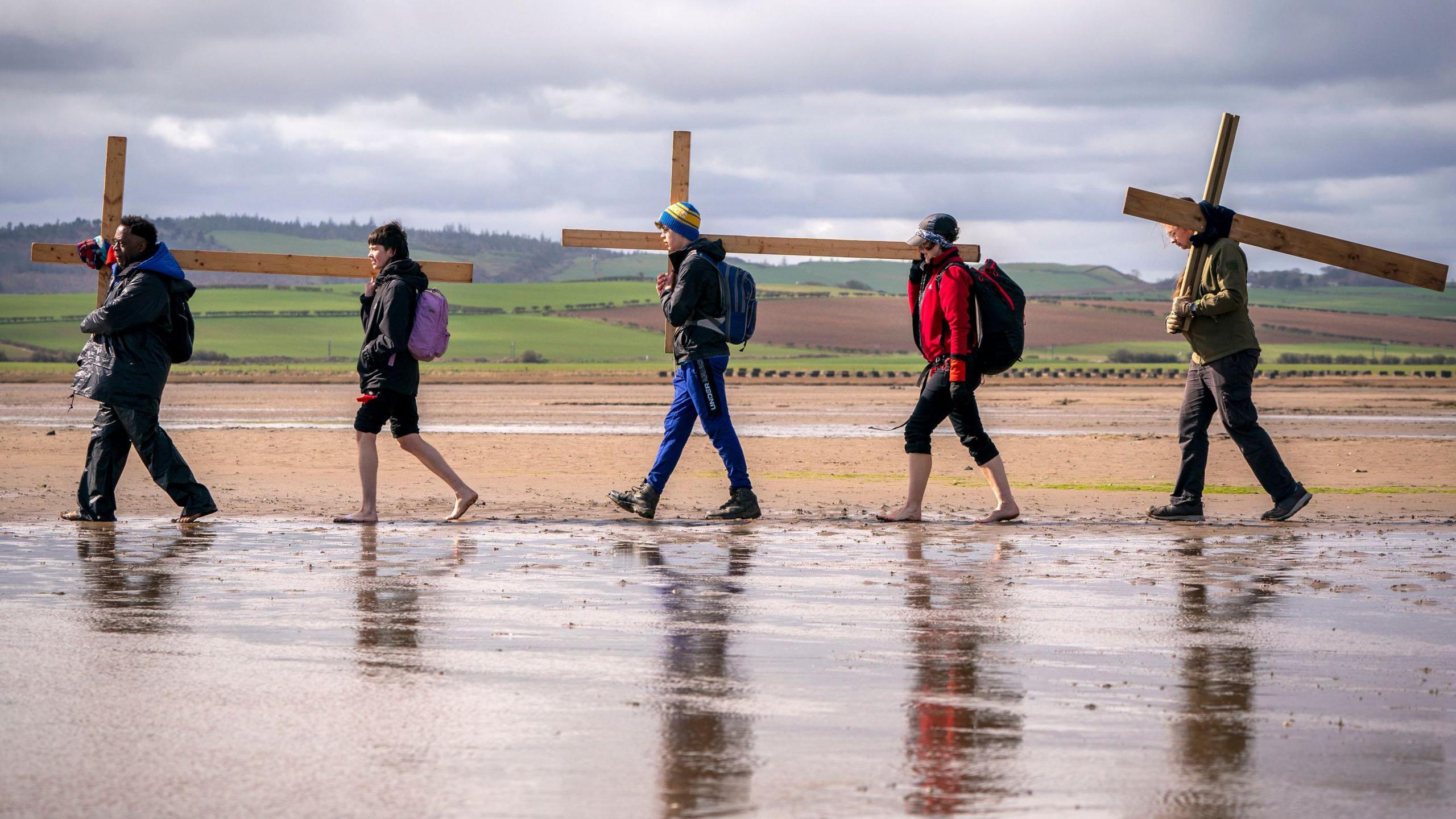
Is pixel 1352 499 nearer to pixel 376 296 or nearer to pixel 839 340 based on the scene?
pixel 376 296

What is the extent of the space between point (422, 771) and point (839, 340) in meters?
77.9

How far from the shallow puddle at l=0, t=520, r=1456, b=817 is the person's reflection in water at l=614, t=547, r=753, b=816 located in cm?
2

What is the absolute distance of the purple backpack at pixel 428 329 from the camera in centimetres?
1027

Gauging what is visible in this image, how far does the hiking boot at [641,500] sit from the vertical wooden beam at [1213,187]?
378cm

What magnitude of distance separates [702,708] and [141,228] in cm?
683

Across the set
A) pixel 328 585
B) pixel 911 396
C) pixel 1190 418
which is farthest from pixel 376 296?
pixel 911 396

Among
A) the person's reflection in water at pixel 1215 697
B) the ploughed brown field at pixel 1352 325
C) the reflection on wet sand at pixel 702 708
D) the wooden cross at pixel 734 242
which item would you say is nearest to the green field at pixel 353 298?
the ploughed brown field at pixel 1352 325

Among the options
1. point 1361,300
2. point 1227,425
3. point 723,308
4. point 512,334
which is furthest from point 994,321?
point 1361,300

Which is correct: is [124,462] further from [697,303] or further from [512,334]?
[512,334]

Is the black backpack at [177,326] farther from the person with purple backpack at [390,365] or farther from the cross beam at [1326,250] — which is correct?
the cross beam at [1326,250]

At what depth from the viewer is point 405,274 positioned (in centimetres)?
1041

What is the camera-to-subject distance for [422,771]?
4.22 meters

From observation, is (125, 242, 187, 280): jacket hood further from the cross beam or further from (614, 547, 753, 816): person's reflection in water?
the cross beam

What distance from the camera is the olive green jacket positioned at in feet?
34.0
